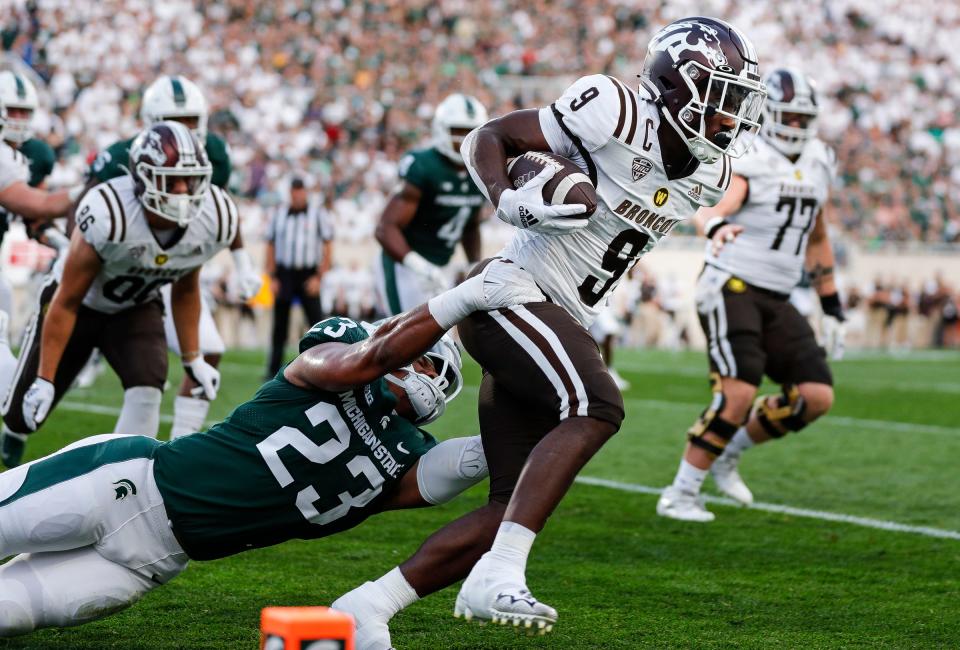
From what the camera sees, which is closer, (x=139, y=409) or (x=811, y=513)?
(x=139, y=409)

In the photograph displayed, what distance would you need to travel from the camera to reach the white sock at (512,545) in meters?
2.82

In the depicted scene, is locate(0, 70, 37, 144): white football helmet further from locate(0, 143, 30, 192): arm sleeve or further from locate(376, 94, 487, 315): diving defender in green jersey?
locate(376, 94, 487, 315): diving defender in green jersey

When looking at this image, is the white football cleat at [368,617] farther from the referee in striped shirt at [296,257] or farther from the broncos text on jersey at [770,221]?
the referee in striped shirt at [296,257]

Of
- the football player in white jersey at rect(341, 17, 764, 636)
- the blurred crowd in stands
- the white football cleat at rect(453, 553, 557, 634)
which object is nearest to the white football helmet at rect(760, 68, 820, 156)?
the football player in white jersey at rect(341, 17, 764, 636)

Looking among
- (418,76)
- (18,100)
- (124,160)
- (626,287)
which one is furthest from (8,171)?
(418,76)

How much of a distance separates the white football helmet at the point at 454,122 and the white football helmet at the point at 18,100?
241 cm

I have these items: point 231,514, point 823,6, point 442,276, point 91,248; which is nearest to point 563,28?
point 823,6

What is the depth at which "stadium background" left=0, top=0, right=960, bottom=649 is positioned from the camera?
3926mm

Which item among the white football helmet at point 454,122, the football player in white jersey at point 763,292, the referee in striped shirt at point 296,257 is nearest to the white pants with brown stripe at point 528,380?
the football player in white jersey at point 763,292

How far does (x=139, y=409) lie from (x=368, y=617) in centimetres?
238

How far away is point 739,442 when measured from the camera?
240 inches

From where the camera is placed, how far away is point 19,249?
14891mm

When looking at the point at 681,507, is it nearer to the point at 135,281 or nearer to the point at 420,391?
the point at 135,281

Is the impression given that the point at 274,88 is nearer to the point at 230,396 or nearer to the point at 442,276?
the point at 230,396
